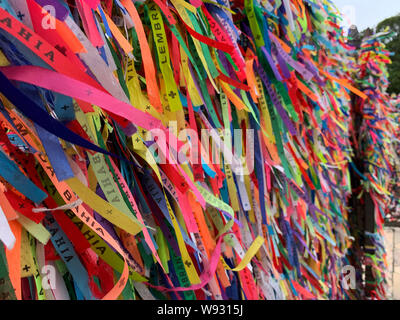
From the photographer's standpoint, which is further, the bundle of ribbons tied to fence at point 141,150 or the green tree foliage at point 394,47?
the green tree foliage at point 394,47

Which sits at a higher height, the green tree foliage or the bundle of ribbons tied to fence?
the green tree foliage

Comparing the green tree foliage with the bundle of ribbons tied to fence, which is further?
the green tree foliage

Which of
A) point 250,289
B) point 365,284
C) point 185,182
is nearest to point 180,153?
point 185,182

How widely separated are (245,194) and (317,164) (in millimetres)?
561

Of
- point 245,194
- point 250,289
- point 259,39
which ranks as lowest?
point 250,289

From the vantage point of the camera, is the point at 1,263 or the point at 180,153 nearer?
the point at 1,263

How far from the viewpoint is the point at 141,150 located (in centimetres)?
33

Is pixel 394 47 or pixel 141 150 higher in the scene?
pixel 394 47

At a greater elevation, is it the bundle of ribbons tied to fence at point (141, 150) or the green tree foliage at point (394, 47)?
the green tree foliage at point (394, 47)

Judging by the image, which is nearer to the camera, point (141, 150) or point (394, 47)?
point (141, 150)

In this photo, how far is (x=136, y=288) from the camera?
1.16ft

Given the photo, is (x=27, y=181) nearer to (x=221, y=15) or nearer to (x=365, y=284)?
(x=221, y=15)

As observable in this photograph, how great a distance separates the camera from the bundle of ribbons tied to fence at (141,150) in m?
0.24

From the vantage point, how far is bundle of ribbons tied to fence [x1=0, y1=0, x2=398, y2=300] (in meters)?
0.24
